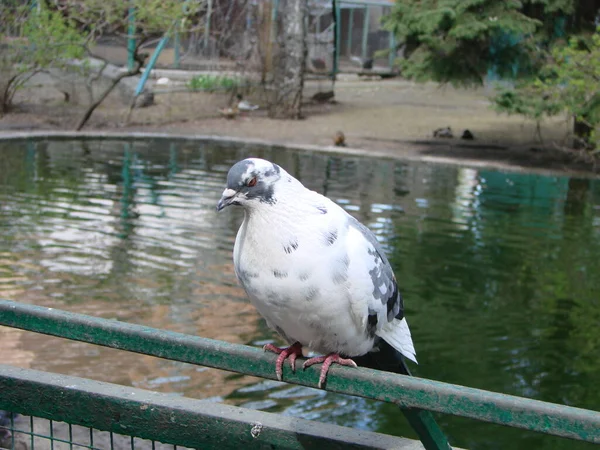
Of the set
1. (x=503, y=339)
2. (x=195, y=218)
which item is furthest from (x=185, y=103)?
(x=503, y=339)

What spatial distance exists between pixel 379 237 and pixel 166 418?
5686 mm

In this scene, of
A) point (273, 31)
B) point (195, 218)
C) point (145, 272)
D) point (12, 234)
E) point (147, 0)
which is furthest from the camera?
point (273, 31)

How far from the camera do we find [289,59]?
15.4 metres

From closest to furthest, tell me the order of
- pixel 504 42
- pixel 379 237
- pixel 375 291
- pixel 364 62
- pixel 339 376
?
1. pixel 339 376
2. pixel 375 291
3. pixel 379 237
4. pixel 504 42
5. pixel 364 62

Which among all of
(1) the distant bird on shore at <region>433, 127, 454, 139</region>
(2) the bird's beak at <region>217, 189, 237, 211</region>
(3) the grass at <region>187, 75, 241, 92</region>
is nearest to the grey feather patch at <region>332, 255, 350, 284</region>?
(2) the bird's beak at <region>217, 189, 237, 211</region>

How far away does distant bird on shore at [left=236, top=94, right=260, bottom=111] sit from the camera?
1594 cm

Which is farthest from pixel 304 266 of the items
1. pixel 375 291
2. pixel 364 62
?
pixel 364 62

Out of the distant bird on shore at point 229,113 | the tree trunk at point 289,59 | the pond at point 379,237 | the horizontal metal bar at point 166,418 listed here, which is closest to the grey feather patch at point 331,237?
the horizontal metal bar at point 166,418

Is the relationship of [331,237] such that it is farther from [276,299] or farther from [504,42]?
[504,42]

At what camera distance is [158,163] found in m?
11.0

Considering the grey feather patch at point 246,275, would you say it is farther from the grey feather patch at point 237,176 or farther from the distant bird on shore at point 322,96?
the distant bird on shore at point 322,96

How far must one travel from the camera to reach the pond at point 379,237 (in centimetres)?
489

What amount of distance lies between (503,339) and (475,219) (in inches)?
127

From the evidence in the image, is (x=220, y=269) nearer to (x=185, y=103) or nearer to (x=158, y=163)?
(x=158, y=163)
